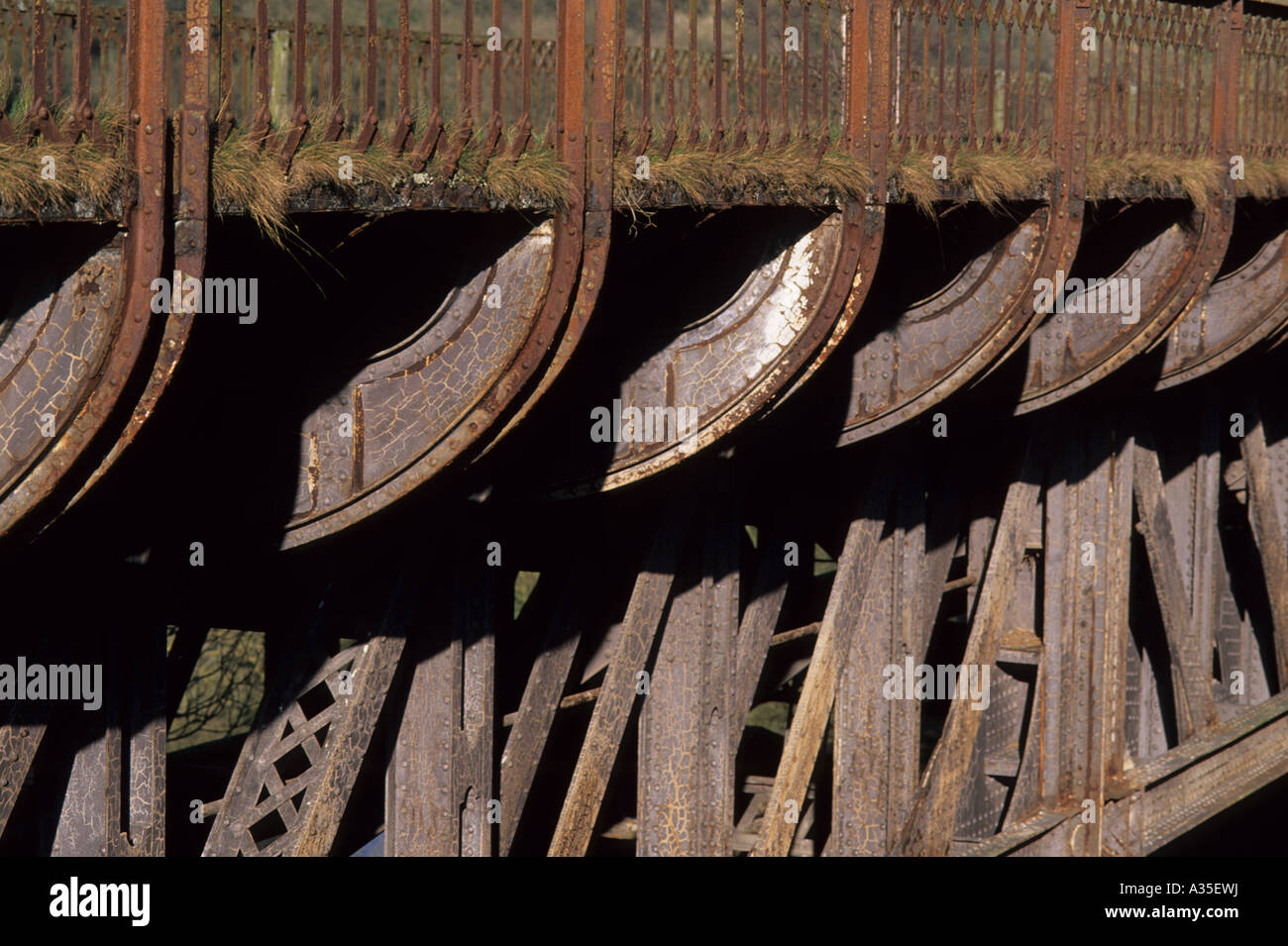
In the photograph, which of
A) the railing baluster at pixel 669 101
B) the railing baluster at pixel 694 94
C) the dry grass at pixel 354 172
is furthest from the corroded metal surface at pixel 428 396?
the railing baluster at pixel 694 94

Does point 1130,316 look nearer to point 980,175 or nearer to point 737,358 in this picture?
point 980,175

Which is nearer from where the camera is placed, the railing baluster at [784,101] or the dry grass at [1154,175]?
the railing baluster at [784,101]

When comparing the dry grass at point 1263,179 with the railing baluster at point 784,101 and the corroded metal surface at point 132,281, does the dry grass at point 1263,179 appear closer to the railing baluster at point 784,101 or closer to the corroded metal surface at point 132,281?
the railing baluster at point 784,101

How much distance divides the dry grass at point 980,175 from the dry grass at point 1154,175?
389mm

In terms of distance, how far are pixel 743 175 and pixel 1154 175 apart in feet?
8.77

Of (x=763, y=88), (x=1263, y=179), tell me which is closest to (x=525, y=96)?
(x=763, y=88)

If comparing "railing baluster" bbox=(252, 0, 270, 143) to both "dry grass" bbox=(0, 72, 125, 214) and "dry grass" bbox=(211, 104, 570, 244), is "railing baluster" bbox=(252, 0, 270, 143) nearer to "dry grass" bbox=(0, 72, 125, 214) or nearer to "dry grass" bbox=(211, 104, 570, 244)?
"dry grass" bbox=(211, 104, 570, 244)

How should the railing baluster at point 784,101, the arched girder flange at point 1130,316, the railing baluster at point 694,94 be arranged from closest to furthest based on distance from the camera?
the railing baluster at point 694,94 < the railing baluster at point 784,101 < the arched girder flange at point 1130,316

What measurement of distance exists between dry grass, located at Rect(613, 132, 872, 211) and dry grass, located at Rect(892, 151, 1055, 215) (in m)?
0.32

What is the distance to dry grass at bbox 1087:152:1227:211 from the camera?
7105mm

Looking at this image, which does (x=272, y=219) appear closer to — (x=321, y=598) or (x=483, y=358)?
(x=483, y=358)

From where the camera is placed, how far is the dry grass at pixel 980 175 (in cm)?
611
